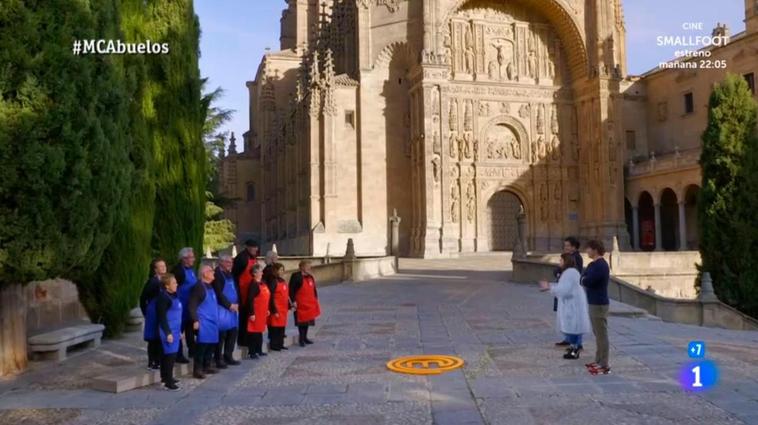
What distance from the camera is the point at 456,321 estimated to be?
38.9 ft

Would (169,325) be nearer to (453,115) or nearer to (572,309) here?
Answer: (572,309)

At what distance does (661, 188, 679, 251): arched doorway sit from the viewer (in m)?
38.2

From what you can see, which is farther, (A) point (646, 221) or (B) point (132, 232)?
(A) point (646, 221)

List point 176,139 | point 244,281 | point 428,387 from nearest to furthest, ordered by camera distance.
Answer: point 428,387 → point 244,281 → point 176,139

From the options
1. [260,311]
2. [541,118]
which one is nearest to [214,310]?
[260,311]

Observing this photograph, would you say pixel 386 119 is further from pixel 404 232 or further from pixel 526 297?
pixel 526 297

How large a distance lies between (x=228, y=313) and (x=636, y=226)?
3493 centimetres

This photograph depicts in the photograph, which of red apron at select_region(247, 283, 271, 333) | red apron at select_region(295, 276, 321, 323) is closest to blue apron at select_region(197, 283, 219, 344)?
red apron at select_region(247, 283, 271, 333)

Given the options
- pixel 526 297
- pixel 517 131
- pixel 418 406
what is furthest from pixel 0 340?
pixel 517 131

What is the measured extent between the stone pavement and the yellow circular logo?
151mm

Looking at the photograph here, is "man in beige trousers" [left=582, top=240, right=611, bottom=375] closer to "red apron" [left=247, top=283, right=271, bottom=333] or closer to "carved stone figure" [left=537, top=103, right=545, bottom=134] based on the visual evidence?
"red apron" [left=247, top=283, right=271, bottom=333]

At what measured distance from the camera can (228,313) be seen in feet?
26.1

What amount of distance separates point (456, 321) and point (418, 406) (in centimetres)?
586

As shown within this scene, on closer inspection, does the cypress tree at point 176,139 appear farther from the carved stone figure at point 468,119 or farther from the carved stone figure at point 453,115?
the carved stone figure at point 468,119
